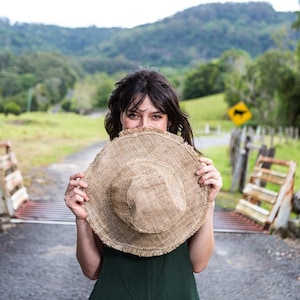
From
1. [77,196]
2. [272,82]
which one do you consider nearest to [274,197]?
→ [77,196]

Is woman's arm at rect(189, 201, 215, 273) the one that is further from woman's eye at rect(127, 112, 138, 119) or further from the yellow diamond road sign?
the yellow diamond road sign

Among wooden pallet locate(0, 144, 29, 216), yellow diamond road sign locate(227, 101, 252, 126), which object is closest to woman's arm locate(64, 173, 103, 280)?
wooden pallet locate(0, 144, 29, 216)

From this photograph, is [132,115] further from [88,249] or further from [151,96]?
[88,249]

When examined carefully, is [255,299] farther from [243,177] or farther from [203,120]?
[203,120]

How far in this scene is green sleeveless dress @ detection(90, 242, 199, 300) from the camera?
1487 millimetres

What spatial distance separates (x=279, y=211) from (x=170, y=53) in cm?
13346

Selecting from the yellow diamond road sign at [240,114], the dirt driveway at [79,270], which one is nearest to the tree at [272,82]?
the yellow diamond road sign at [240,114]

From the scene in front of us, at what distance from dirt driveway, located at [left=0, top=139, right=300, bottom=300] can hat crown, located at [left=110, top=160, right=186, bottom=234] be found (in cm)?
276

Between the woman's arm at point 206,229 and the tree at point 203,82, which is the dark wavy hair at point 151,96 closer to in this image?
the woman's arm at point 206,229

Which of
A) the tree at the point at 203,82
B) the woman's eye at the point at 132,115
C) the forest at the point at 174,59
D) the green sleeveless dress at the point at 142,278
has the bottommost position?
the tree at the point at 203,82

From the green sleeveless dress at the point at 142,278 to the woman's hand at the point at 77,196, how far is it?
186mm

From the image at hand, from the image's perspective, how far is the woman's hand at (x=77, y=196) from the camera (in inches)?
58.1

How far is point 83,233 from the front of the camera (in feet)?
5.14

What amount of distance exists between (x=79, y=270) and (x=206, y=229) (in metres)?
3.24
